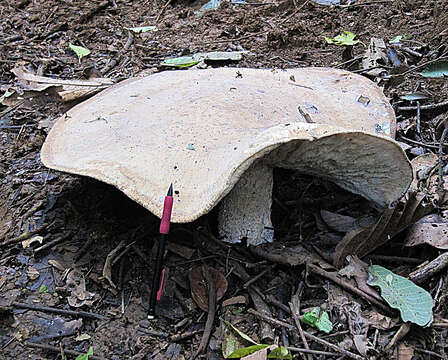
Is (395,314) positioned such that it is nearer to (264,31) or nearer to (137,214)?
(137,214)

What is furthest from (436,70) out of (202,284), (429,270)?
A: (202,284)

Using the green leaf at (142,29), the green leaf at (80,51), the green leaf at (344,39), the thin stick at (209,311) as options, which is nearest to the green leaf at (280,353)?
the thin stick at (209,311)

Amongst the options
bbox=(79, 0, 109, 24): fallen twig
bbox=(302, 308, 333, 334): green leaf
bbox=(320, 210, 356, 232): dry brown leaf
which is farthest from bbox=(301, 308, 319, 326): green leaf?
bbox=(79, 0, 109, 24): fallen twig

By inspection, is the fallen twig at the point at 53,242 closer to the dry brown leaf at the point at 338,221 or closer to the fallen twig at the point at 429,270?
the dry brown leaf at the point at 338,221

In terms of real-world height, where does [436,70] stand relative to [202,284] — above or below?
above

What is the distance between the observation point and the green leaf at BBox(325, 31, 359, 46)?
3652 millimetres

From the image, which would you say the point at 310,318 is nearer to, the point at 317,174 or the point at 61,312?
the point at 317,174

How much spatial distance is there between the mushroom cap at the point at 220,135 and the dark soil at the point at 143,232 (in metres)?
0.38

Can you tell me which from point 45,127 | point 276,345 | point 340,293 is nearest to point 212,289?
point 276,345

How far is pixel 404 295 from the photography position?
1.67 m

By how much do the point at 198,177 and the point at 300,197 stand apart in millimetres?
941

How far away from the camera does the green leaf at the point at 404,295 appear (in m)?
1.58

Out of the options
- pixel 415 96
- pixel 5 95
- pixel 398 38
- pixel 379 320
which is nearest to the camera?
pixel 379 320

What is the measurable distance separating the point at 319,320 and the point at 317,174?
656 mm
